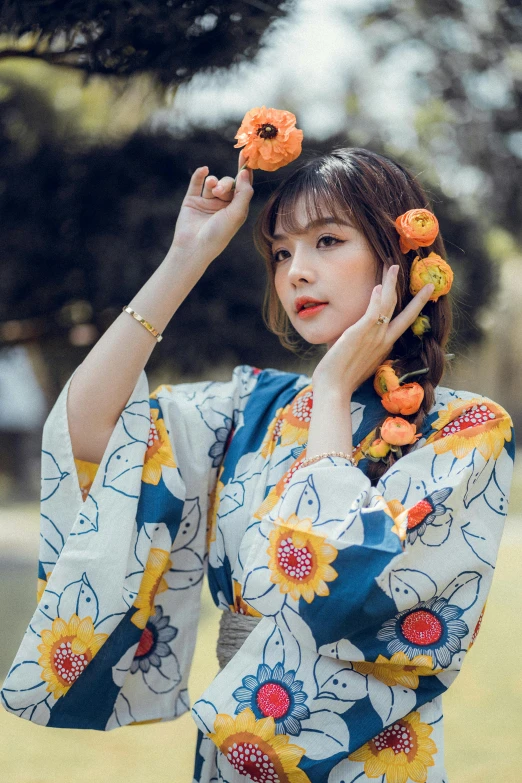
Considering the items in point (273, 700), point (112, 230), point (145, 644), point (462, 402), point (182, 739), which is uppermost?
point (462, 402)

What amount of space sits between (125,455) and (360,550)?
1.48 feet

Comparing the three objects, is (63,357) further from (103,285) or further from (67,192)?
(67,192)

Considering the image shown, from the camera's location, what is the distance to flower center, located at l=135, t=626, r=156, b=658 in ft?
4.46

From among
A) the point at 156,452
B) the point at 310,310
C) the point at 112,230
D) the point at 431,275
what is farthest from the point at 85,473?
the point at 112,230

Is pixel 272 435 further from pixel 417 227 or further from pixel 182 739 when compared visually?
pixel 182 739

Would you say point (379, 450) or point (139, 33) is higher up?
point (139, 33)

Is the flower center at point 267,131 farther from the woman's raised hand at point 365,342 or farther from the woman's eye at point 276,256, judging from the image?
the woman's raised hand at point 365,342

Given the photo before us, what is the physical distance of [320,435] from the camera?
109cm

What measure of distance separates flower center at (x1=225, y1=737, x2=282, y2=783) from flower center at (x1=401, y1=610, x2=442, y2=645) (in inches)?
10.5

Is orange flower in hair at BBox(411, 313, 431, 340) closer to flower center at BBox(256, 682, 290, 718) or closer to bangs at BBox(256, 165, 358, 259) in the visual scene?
bangs at BBox(256, 165, 358, 259)

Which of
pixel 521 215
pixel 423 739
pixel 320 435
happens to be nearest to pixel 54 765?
pixel 423 739

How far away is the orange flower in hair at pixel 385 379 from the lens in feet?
3.95

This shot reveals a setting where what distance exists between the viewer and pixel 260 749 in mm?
1053

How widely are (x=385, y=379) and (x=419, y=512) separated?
27cm
